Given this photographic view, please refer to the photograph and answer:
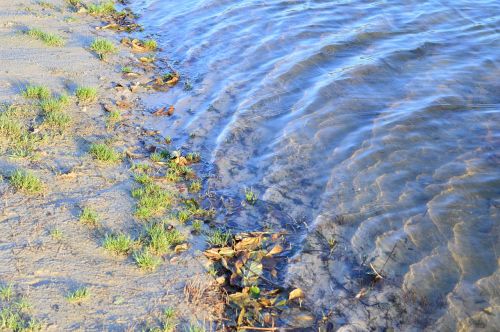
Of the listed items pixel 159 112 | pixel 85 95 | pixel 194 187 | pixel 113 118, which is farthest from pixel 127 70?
pixel 194 187

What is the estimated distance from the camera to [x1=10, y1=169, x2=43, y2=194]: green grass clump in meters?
5.64

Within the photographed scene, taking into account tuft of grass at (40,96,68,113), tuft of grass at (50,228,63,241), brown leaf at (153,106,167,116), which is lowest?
brown leaf at (153,106,167,116)

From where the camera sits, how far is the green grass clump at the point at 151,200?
18.5 feet

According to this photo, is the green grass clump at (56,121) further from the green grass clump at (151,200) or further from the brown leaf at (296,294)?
the brown leaf at (296,294)

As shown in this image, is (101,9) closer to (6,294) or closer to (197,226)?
(197,226)

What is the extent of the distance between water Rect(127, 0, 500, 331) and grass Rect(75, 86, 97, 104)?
944 mm

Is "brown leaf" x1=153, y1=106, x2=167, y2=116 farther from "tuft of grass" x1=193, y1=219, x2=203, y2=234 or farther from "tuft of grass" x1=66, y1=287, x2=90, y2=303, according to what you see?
"tuft of grass" x1=66, y1=287, x2=90, y2=303

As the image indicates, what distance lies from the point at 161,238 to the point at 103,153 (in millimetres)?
1925

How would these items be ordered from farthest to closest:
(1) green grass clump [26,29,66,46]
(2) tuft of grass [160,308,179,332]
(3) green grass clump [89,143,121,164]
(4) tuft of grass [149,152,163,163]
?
(1) green grass clump [26,29,66,46] → (4) tuft of grass [149,152,163,163] → (3) green grass clump [89,143,121,164] → (2) tuft of grass [160,308,179,332]

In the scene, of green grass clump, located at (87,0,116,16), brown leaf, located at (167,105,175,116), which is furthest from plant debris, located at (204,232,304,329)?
green grass clump, located at (87,0,116,16)

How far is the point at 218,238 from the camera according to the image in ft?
17.7

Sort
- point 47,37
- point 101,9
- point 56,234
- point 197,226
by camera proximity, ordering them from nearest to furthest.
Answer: point 56,234, point 197,226, point 47,37, point 101,9

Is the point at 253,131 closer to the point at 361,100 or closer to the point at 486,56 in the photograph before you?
the point at 361,100

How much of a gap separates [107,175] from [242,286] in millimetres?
2399
